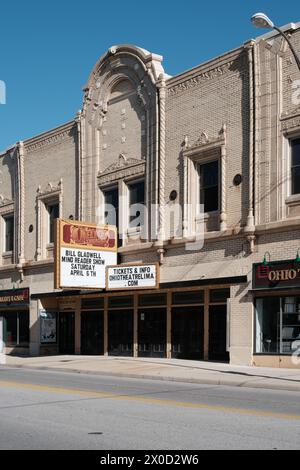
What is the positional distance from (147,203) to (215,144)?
14.3 ft

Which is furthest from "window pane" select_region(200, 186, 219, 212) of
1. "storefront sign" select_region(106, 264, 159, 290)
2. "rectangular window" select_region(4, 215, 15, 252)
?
"rectangular window" select_region(4, 215, 15, 252)

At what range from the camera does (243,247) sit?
79.3 feet

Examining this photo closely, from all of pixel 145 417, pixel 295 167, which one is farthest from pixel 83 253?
pixel 145 417

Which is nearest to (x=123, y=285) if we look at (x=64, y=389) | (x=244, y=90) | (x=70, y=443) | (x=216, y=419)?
(x=244, y=90)

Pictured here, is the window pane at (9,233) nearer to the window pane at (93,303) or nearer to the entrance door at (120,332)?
the window pane at (93,303)

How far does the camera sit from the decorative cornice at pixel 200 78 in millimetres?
25466

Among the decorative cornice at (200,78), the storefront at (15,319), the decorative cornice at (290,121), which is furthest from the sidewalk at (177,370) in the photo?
the decorative cornice at (200,78)

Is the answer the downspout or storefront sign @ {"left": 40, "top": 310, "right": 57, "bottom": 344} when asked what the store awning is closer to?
the downspout

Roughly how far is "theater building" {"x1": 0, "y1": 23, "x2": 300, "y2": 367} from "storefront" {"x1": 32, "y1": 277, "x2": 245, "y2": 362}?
0.06 m

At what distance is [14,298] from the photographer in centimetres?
3675

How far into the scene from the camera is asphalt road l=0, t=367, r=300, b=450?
9.33 meters

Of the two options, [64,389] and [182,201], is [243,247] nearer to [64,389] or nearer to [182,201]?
[182,201]

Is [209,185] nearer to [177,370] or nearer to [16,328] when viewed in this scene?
[177,370]

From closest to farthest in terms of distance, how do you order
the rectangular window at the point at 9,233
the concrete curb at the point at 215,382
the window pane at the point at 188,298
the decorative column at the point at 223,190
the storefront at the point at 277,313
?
the concrete curb at the point at 215,382 < the storefront at the point at 277,313 < the decorative column at the point at 223,190 < the window pane at the point at 188,298 < the rectangular window at the point at 9,233
